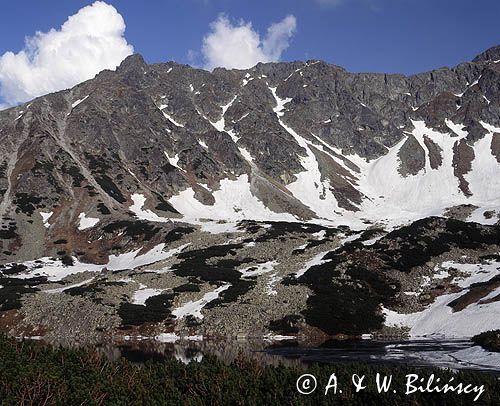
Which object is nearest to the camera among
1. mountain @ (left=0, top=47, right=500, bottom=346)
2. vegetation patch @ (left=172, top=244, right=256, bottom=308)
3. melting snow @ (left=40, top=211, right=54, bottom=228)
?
→ mountain @ (left=0, top=47, right=500, bottom=346)

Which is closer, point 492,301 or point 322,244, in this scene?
point 492,301

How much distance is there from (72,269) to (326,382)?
81.3 m

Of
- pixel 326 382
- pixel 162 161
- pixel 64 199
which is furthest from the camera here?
pixel 162 161

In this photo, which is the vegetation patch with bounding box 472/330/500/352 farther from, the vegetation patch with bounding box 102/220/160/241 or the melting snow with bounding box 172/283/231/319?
the vegetation patch with bounding box 102/220/160/241

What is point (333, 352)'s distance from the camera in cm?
3884

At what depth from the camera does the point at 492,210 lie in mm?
115938

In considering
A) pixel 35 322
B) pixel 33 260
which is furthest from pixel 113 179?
pixel 35 322

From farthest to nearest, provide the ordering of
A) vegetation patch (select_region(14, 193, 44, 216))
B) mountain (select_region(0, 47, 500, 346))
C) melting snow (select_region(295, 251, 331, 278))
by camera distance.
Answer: vegetation patch (select_region(14, 193, 44, 216)) < melting snow (select_region(295, 251, 331, 278)) < mountain (select_region(0, 47, 500, 346))

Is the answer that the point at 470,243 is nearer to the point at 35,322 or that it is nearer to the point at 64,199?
the point at 35,322

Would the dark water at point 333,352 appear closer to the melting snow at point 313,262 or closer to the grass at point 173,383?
the grass at point 173,383

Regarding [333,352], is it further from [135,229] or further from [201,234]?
[135,229]

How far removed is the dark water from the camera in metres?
31.9

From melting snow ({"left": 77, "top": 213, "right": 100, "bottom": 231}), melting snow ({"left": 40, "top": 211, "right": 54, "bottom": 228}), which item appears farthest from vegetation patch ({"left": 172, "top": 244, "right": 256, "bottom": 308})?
melting snow ({"left": 40, "top": 211, "right": 54, "bottom": 228})

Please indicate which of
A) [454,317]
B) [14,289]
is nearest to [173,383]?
[454,317]
